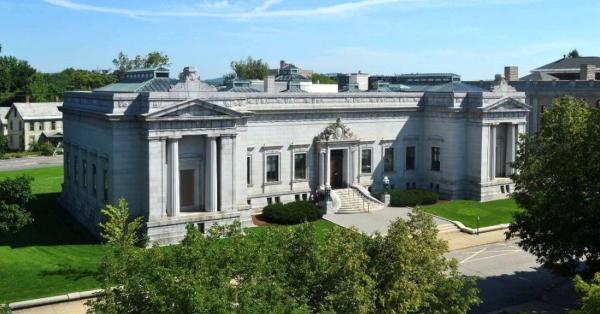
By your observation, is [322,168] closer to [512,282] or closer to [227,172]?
[227,172]

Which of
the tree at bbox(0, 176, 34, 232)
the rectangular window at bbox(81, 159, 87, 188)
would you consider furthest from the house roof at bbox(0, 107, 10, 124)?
the tree at bbox(0, 176, 34, 232)

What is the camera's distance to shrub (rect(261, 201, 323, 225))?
153ft

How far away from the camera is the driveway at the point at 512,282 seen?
105ft

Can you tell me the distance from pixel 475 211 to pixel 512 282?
55.6 ft

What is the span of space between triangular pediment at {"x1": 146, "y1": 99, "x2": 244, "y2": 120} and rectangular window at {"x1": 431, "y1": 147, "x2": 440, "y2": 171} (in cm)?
2251

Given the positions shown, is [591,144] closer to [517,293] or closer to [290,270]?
[517,293]

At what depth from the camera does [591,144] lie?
95.4 feet

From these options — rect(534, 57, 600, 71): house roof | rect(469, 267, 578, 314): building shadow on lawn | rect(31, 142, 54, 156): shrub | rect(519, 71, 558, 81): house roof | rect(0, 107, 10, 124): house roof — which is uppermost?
rect(534, 57, 600, 71): house roof

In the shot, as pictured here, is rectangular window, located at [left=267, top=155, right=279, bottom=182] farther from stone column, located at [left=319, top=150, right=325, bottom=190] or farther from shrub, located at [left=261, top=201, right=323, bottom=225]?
stone column, located at [left=319, top=150, right=325, bottom=190]

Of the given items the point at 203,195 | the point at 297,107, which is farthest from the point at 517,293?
the point at 297,107

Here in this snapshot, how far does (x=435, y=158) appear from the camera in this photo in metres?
58.2

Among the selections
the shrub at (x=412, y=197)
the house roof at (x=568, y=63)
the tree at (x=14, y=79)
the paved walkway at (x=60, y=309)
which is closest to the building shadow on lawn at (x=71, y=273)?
the paved walkway at (x=60, y=309)

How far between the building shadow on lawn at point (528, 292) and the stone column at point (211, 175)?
17.6m

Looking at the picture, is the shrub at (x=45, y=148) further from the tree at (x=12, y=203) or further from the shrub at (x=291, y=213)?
the tree at (x=12, y=203)
